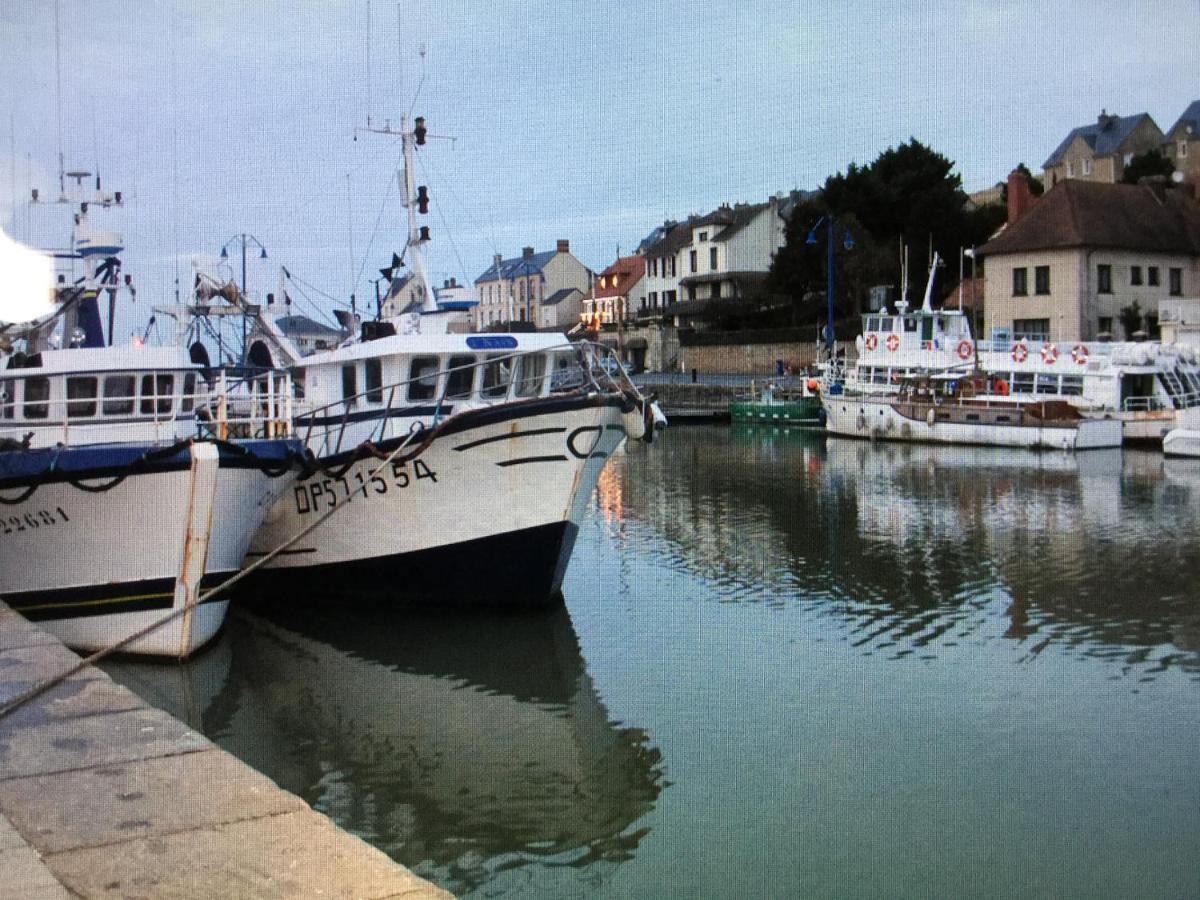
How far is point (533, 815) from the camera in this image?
32.3ft

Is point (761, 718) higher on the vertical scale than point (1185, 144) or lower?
lower

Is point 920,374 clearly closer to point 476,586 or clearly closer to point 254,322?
point 254,322

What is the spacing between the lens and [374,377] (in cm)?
1719

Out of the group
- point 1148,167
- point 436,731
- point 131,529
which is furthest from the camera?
point 1148,167

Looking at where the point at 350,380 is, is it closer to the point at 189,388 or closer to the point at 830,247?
the point at 189,388

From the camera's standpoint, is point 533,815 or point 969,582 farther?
point 969,582

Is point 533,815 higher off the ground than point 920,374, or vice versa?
point 920,374

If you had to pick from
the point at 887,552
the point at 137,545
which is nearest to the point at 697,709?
the point at 137,545

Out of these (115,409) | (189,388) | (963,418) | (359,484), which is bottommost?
(359,484)

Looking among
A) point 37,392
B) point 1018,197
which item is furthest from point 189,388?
point 1018,197

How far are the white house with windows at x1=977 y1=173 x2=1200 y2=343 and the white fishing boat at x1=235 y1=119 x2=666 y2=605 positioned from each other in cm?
4014

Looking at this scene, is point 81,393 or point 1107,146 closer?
point 81,393

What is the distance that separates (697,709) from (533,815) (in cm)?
305

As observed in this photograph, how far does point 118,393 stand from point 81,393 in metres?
0.48
